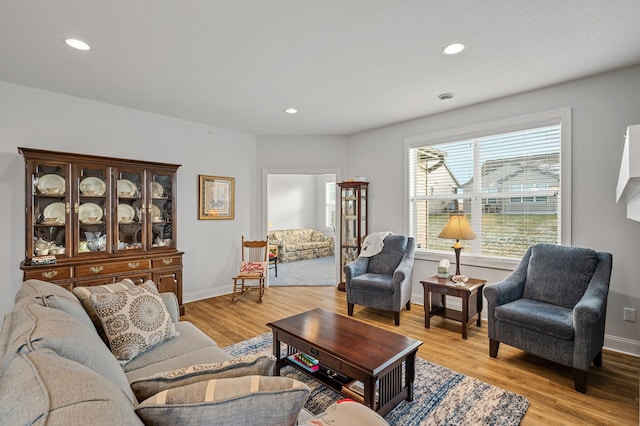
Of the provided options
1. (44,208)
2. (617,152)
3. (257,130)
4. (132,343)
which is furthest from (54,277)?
(617,152)

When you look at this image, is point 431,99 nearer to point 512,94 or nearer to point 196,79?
point 512,94

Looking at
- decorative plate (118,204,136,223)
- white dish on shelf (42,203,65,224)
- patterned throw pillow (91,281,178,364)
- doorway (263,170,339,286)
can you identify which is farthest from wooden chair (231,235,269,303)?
patterned throw pillow (91,281,178,364)

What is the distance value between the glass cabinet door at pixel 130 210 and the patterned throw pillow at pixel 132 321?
1.98 meters

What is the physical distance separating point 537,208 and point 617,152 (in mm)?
834

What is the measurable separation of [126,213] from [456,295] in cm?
388

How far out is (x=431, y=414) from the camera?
203 centimetres

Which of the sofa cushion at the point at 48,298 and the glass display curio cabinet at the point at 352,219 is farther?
the glass display curio cabinet at the point at 352,219

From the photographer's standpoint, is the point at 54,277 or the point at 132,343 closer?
the point at 132,343

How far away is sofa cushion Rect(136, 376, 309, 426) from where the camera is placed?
78 centimetres

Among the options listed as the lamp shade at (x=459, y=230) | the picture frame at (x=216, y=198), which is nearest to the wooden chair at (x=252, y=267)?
the picture frame at (x=216, y=198)

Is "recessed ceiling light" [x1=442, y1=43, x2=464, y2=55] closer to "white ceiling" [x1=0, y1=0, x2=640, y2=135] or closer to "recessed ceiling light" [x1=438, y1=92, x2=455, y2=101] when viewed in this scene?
"white ceiling" [x1=0, y1=0, x2=640, y2=135]

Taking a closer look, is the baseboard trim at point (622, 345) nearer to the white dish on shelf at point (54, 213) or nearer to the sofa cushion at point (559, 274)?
the sofa cushion at point (559, 274)

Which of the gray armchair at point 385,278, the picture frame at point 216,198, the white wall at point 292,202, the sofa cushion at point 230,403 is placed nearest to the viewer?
the sofa cushion at point 230,403

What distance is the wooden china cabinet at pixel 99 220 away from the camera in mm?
3109
